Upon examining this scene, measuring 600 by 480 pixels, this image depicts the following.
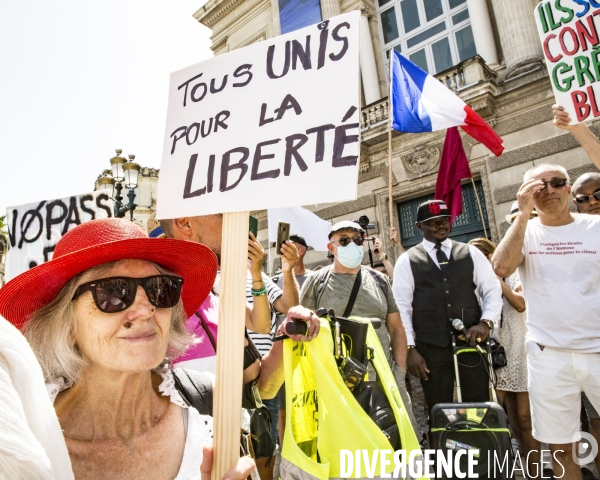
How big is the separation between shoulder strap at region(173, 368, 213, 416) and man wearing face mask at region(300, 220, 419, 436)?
175 centimetres

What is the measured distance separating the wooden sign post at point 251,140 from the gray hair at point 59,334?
40cm

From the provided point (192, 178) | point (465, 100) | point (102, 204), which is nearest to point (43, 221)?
point (102, 204)

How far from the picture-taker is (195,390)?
1.40 m

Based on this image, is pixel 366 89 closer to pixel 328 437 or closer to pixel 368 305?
pixel 368 305

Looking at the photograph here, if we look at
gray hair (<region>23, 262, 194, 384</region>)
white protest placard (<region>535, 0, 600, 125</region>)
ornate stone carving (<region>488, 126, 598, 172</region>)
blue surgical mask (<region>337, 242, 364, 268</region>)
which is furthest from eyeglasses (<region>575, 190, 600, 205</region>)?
ornate stone carving (<region>488, 126, 598, 172</region>)

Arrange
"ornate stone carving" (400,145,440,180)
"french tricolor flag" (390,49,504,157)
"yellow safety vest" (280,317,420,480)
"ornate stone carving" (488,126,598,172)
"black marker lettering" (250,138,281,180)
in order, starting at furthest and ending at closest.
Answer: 1. "ornate stone carving" (400,145,440,180)
2. "ornate stone carving" (488,126,598,172)
3. "french tricolor flag" (390,49,504,157)
4. "yellow safety vest" (280,317,420,480)
5. "black marker lettering" (250,138,281,180)

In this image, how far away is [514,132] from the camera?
8297 mm

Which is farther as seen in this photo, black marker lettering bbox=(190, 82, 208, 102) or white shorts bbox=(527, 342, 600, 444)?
white shorts bbox=(527, 342, 600, 444)

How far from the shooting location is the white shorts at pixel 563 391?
8.15 ft

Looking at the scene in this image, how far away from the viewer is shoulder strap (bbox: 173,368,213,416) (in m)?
1.38

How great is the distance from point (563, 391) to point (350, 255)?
158cm

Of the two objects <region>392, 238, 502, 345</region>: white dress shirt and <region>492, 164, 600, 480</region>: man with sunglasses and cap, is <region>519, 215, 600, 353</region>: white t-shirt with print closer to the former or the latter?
<region>492, 164, 600, 480</region>: man with sunglasses and cap

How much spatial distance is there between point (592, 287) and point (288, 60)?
2297 millimetres

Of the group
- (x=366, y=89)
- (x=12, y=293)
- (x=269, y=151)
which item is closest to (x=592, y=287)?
(x=269, y=151)
